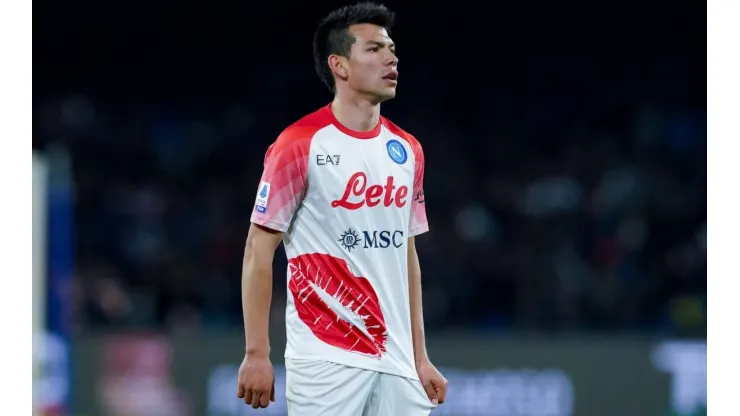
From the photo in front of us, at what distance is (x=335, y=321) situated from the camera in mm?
3914

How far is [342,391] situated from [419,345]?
0.43 metres

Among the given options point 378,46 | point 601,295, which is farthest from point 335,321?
point 601,295

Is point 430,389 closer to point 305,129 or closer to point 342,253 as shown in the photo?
point 342,253

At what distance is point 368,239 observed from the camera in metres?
3.96

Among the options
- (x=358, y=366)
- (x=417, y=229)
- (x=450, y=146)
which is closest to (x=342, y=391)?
(x=358, y=366)

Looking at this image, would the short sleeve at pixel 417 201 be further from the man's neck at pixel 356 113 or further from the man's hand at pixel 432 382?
the man's hand at pixel 432 382

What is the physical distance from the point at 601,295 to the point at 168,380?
13.1ft

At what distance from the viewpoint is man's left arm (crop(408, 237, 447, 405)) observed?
164 inches

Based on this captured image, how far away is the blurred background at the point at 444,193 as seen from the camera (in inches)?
334

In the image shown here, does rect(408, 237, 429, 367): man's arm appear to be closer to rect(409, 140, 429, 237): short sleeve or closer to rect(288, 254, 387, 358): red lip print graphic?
rect(409, 140, 429, 237): short sleeve

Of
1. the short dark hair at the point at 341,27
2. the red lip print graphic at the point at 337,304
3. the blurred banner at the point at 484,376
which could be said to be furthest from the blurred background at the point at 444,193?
the red lip print graphic at the point at 337,304

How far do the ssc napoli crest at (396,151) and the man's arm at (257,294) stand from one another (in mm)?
530

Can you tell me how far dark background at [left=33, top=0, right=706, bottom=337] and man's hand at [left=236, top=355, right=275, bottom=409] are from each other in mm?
5929

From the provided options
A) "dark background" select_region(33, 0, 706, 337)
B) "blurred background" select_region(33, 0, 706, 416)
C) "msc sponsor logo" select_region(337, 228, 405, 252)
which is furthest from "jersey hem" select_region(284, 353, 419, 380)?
"dark background" select_region(33, 0, 706, 337)
